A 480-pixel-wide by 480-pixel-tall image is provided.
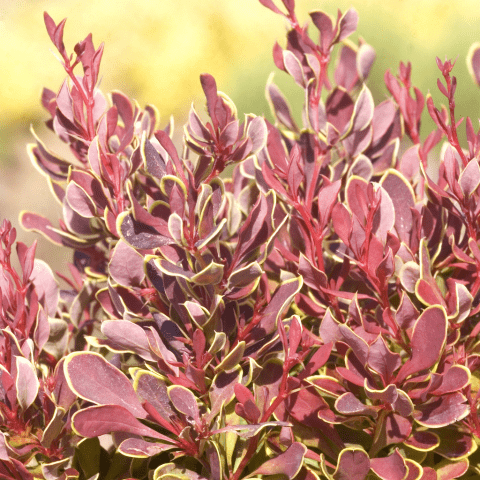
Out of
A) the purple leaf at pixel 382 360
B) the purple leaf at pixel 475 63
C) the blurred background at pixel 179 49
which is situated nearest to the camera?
the purple leaf at pixel 382 360

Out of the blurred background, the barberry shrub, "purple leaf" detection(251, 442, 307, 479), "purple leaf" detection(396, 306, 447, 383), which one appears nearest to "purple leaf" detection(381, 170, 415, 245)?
the barberry shrub

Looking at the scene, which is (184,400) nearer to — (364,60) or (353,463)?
(353,463)

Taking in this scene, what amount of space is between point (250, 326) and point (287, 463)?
5.2 inches

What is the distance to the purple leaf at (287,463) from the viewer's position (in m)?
0.54

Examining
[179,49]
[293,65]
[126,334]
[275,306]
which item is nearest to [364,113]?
[293,65]

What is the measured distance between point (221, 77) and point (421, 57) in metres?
1.54

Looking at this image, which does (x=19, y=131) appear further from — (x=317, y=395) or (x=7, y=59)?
(x=317, y=395)

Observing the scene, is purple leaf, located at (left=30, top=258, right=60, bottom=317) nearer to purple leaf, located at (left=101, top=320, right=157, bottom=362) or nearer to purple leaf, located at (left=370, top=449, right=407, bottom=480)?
purple leaf, located at (left=101, top=320, right=157, bottom=362)

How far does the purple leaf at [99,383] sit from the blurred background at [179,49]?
2.92m

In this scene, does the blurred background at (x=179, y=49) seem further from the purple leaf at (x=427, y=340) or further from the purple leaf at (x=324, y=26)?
the purple leaf at (x=427, y=340)

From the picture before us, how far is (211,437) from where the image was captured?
0.56 m

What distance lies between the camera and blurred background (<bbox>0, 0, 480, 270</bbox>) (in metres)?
3.88

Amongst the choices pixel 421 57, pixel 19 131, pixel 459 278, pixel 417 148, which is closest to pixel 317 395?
pixel 459 278

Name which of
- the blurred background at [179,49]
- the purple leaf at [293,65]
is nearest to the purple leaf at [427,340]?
the purple leaf at [293,65]
